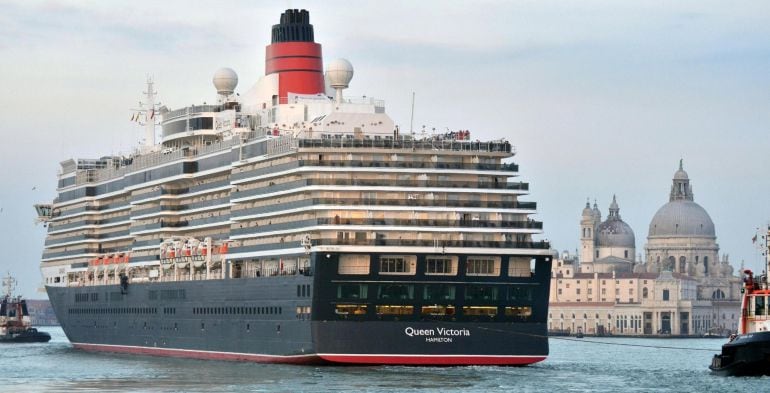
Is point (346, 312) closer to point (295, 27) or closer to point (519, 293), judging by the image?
point (519, 293)

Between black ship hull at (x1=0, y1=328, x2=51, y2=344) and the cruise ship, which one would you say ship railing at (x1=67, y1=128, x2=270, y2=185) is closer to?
the cruise ship

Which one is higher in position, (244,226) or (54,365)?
(244,226)

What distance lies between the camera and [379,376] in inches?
3059

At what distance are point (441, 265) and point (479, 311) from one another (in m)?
2.83

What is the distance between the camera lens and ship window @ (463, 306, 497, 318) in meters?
82.6

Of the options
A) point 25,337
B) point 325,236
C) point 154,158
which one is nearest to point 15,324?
point 25,337

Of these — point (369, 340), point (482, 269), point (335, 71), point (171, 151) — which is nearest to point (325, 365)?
point (369, 340)

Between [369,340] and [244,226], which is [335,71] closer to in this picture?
[244,226]

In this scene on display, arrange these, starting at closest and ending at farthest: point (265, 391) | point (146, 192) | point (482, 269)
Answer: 1. point (265, 391)
2. point (482, 269)
3. point (146, 192)

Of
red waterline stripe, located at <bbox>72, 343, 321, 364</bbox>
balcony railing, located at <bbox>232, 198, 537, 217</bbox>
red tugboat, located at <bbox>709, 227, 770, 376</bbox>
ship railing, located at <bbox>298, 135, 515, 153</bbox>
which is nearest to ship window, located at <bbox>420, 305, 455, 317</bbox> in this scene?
balcony railing, located at <bbox>232, 198, 537, 217</bbox>

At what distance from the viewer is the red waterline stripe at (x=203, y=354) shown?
8436 cm

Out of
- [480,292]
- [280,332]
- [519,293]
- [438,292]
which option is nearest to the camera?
[438,292]

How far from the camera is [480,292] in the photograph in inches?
3275

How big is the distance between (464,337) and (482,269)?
12.2ft
